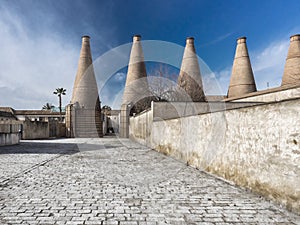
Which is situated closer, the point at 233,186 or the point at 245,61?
the point at 233,186

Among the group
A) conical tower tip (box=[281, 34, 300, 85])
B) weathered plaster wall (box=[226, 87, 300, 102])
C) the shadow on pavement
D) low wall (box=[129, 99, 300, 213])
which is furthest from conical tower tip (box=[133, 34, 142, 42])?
low wall (box=[129, 99, 300, 213])

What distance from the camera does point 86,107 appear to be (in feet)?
87.0

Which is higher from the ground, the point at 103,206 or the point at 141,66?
the point at 141,66

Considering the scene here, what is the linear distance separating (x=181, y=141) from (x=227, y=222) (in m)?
4.72

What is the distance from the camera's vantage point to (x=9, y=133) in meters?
12.3

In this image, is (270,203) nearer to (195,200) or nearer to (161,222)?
(195,200)

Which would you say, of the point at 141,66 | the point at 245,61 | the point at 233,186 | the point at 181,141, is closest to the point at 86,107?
the point at 141,66

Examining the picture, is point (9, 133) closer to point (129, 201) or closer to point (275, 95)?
point (129, 201)

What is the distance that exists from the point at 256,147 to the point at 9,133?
41.8 ft

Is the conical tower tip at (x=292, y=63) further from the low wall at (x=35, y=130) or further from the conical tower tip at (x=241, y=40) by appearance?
the low wall at (x=35, y=130)

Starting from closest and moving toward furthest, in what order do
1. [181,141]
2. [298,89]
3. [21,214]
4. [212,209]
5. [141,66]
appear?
[21,214], [212,209], [181,141], [298,89], [141,66]

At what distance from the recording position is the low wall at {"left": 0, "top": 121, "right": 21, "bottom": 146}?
38.1 ft

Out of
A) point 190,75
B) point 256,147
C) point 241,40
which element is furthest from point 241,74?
point 256,147

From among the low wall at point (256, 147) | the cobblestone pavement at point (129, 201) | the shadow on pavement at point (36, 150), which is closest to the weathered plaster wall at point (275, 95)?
the low wall at point (256, 147)
